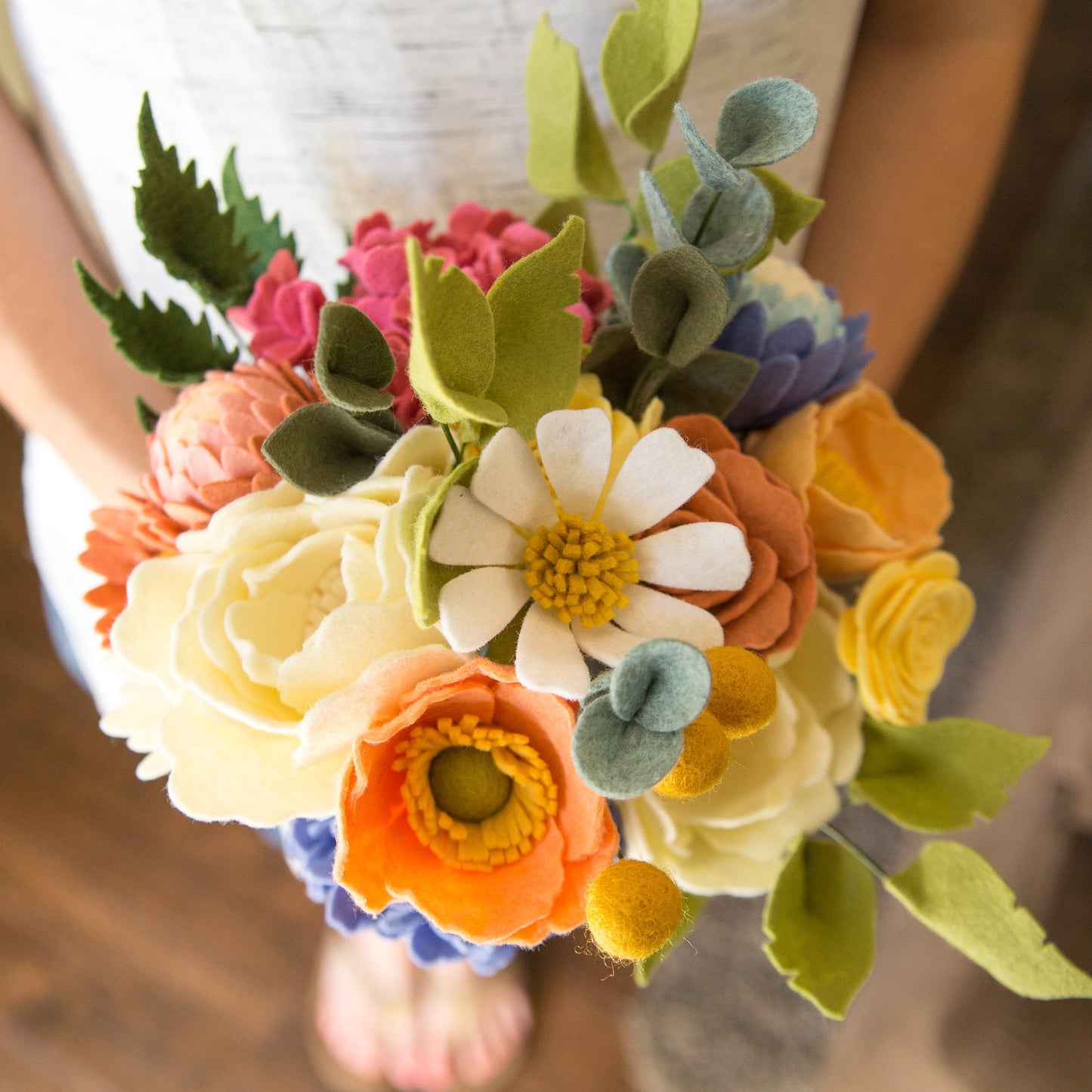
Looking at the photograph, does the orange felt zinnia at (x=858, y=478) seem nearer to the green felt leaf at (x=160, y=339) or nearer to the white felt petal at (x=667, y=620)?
the white felt petal at (x=667, y=620)

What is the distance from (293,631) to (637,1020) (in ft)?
3.13

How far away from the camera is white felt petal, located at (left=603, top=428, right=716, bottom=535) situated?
11.5 inches

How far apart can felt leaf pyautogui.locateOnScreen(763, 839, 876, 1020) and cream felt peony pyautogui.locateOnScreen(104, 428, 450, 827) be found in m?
0.18

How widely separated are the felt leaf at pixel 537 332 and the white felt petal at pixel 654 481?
0.10 ft

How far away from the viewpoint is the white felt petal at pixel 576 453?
28 cm

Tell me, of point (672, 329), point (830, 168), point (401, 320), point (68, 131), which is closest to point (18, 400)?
point (68, 131)

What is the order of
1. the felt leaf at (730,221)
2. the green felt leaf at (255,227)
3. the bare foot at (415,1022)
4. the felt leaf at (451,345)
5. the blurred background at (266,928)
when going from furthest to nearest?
1. the bare foot at (415,1022)
2. the blurred background at (266,928)
3. the green felt leaf at (255,227)
4. the felt leaf at (730,221)
5. the felt leaf at (451,345)

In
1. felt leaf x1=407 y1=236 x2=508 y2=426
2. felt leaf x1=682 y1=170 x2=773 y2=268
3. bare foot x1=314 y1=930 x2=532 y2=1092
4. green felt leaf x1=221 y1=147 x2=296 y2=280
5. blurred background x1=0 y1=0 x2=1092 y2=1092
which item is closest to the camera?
felt leaf x1=407 y1=236 x2=508 y2=426

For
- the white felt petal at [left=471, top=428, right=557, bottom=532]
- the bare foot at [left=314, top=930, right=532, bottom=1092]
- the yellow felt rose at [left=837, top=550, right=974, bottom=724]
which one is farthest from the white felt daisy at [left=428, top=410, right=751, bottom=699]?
the bare foot at [left=314, top=930, right=532, bottom=1092]

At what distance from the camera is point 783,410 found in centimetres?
42

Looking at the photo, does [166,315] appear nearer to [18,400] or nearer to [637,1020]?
[18,400]

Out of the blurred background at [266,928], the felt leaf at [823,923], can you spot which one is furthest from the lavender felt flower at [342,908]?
the blurred background at [266,928]

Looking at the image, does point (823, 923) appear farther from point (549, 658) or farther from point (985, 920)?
point (549, 658)

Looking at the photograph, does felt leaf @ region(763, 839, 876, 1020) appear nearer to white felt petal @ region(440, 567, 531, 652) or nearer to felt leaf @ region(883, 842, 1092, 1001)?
felt leaf @ region(883, 842, 1092, 1001)
